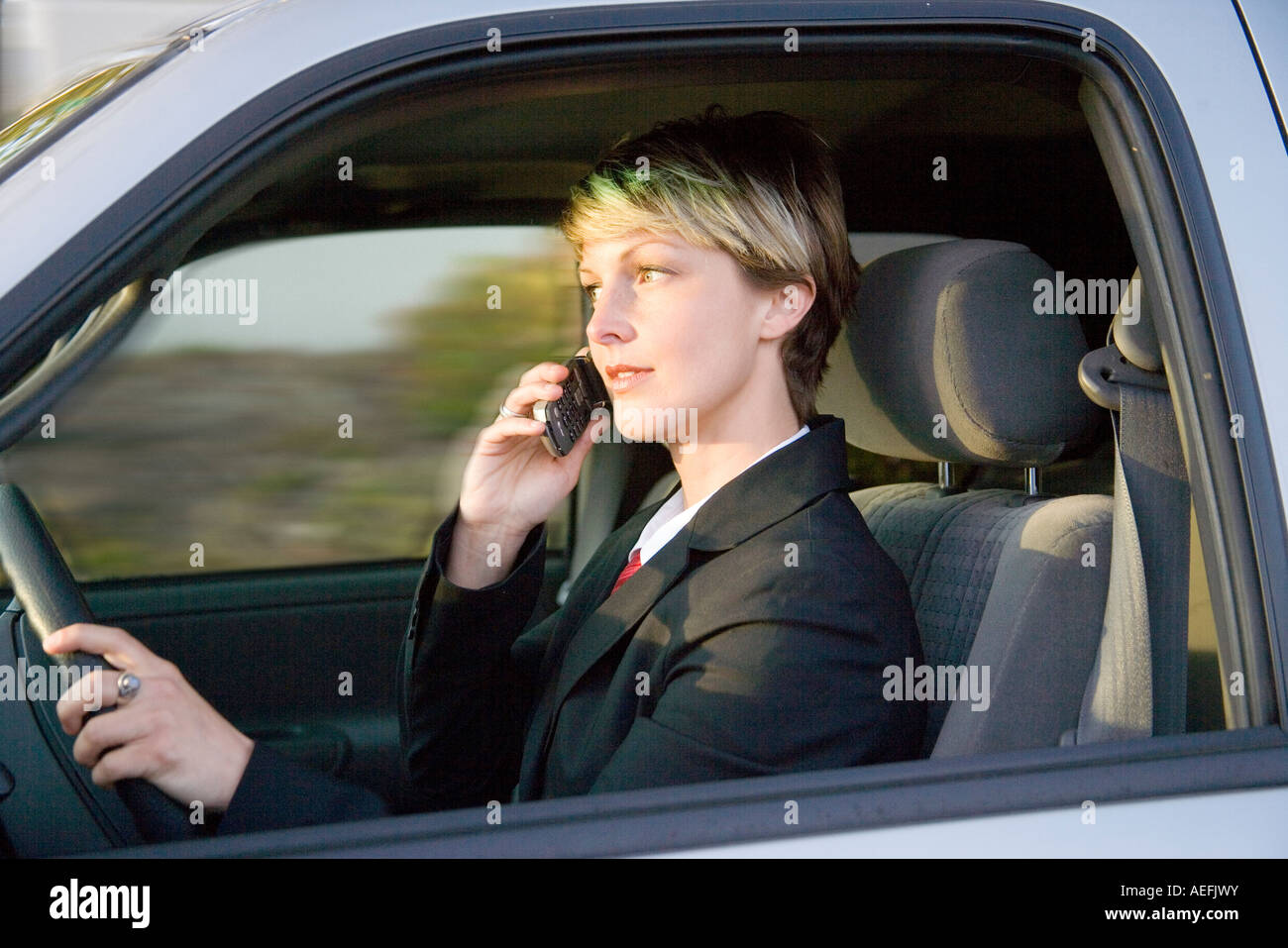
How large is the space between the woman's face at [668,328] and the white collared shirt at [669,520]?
109 millimetres

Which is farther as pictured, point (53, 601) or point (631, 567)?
point (631, 567)

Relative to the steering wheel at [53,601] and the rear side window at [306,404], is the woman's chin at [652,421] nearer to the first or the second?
the steering wheel at [53,601]

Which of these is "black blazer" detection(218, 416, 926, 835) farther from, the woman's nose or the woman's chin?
the woman's nose

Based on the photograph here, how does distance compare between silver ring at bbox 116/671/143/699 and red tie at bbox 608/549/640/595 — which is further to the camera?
red tie at bbox 608/549/640/595

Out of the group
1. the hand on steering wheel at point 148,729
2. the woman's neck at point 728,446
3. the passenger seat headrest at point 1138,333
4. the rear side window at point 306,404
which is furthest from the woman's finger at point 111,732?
the rear side window at point 306,404

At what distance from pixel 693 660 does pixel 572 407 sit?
460 millimetres

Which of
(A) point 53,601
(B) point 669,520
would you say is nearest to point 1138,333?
(B) point 669,520

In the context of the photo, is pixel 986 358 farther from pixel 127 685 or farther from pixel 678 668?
pixel 127 685

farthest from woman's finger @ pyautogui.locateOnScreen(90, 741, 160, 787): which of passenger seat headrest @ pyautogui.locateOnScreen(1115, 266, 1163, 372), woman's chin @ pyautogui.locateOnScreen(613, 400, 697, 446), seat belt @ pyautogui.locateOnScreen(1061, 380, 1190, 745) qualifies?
passenger seat headrest @ pyautogui.locateOnScreen(1115, 266, 1163, 372)

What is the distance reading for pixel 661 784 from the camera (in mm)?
1299

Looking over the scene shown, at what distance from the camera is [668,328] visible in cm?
157

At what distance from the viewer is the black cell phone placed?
5.60 ft

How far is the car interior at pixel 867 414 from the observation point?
A: 1.37 meters
